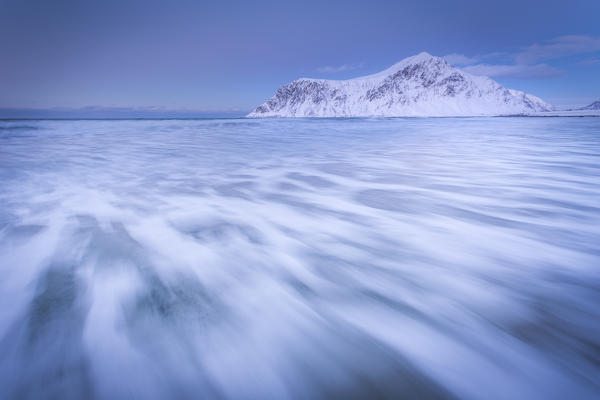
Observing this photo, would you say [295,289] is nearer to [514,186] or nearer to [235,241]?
[235,241]

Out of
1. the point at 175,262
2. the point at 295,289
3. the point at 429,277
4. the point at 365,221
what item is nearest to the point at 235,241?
the point at 175,262

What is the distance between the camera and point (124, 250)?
1.98 m

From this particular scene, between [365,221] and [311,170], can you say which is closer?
[365,221]

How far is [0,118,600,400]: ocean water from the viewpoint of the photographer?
1.04 m

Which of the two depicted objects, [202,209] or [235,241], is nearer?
[235,241]

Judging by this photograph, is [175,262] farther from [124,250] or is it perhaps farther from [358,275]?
[358,275]

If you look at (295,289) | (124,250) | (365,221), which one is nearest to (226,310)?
(295,289)

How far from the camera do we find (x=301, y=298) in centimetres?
150

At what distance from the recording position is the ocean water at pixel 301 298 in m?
1.04

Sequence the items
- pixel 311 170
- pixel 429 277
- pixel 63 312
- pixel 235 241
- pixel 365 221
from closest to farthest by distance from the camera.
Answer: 1. pixel 63 312
2. pixel 429 277
3. pixel 235 241
4. pixel 365 221
5. pixel 311 170

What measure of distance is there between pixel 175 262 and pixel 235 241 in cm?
48

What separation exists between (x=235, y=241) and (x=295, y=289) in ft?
2.58

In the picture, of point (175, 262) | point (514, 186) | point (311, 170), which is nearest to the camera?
point (175, 262)

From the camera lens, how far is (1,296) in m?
1.49
